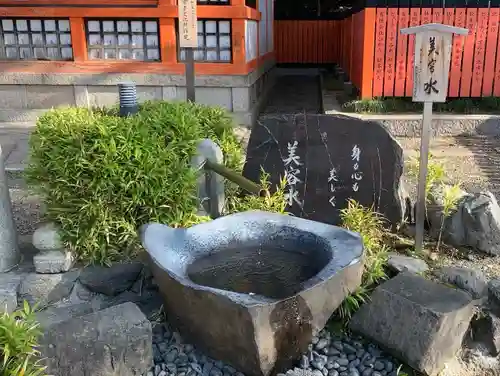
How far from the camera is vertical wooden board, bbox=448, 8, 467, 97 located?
977 centimetres

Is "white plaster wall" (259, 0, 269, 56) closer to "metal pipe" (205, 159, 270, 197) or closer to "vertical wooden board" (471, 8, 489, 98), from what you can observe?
"vertical wooden board" (471, 8, 489, 98)

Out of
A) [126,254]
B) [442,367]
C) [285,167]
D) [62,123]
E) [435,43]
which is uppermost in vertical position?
[435,43]

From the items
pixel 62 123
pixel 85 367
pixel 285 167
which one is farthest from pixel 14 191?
pixel 85 367

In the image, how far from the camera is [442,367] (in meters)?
3.32

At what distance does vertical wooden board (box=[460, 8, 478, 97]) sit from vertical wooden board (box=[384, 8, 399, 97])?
1.30m

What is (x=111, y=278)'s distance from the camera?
13.3 ft

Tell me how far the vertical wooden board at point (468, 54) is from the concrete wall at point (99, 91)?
4.07 m

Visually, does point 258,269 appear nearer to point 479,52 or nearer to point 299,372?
point 299,372

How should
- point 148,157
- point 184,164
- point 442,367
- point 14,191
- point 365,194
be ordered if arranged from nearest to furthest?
point 442,367 < point 148,157 < point 184,164 < point 365,194 < point 14,191

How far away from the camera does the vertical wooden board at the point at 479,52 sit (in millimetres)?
9766

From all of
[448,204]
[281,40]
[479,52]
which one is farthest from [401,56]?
[281,40]

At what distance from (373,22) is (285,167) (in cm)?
610

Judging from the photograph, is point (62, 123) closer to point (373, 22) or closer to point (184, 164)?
point (184, 164)

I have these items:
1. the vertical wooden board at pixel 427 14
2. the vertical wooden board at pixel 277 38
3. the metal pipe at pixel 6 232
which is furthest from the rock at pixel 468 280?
the vertical wooden board at pixel 277 38
